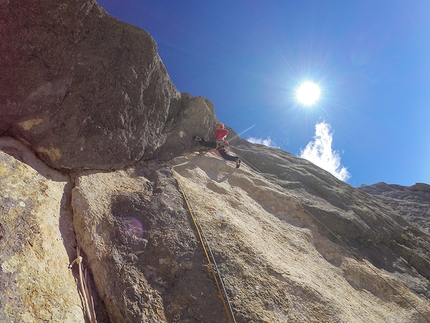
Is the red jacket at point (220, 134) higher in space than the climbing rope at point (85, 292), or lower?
higher

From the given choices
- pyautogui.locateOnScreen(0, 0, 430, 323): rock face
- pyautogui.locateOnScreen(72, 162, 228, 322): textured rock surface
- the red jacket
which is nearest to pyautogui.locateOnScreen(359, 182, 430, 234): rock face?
pyautogui.locateOnScreen(0, 0, 430, 323): rock face

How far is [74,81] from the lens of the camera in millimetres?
4633

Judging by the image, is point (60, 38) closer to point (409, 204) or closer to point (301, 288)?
point (301, 288)

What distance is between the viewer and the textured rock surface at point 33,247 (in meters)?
2.42

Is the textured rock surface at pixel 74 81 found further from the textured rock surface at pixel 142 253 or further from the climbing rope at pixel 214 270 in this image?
the climbing rope at pixel 214 270

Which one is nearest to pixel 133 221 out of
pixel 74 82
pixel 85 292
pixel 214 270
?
pixel 85 292

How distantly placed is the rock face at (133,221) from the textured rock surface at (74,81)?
0.8 inches

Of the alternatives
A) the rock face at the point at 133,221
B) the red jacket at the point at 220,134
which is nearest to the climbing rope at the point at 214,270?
the rock face at the point at 133,221

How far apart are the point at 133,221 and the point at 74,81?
2.95m

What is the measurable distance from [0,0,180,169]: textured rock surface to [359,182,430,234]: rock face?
12899 millimetres

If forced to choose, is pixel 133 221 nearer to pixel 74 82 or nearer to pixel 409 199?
pixel 74 82

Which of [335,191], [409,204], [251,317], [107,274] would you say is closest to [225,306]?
[251,317]

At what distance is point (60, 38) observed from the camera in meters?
4.41

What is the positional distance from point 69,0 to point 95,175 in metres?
3.24
